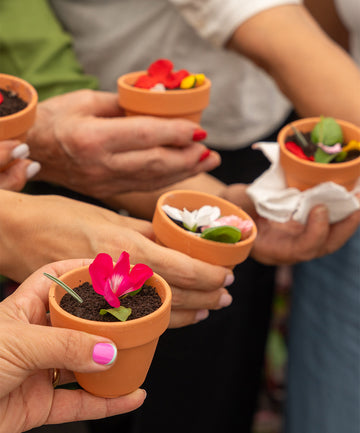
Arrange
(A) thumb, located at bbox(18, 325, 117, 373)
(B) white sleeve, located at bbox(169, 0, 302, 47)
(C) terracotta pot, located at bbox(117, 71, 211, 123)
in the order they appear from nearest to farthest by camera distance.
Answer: (A) thumb, located at bbox(18, 325, 117, 373), (C) terracotta pot, located at bbox(117, 71, 211, 123), (B) white sleeve, located at bbox(169, 0, 302, 47)

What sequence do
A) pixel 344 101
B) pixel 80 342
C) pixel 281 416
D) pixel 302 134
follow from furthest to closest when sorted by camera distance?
pixel 281 416 < pixel 344 101 < pixel 302 134 < pixel 80 342

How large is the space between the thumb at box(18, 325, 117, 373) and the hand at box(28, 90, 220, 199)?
1.38 feet


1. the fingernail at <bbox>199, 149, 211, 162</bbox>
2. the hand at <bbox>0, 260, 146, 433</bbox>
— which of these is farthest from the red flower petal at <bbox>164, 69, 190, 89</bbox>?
the hand at <bbox>0, 260, 146, 433</bbox>

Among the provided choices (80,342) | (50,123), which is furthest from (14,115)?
(80,342)

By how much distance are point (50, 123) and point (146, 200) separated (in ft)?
0.75

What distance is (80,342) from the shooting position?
0.42m

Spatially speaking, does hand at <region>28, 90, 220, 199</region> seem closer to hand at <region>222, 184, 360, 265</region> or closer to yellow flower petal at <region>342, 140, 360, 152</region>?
hand at <region>222, 184, 360, 265</region>

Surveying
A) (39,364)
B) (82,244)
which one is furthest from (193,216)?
(39,364)

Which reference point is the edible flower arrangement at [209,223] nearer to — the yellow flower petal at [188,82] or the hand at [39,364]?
the hand at [39,364]

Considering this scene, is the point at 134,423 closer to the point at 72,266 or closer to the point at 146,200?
the point at 146,200

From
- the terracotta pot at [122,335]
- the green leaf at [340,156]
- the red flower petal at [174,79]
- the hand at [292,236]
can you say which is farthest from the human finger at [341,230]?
the terracotta pot at [122,335]

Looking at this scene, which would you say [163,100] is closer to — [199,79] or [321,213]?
[199,79]

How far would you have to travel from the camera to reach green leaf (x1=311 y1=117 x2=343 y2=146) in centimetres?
73

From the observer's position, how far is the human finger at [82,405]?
486mm
